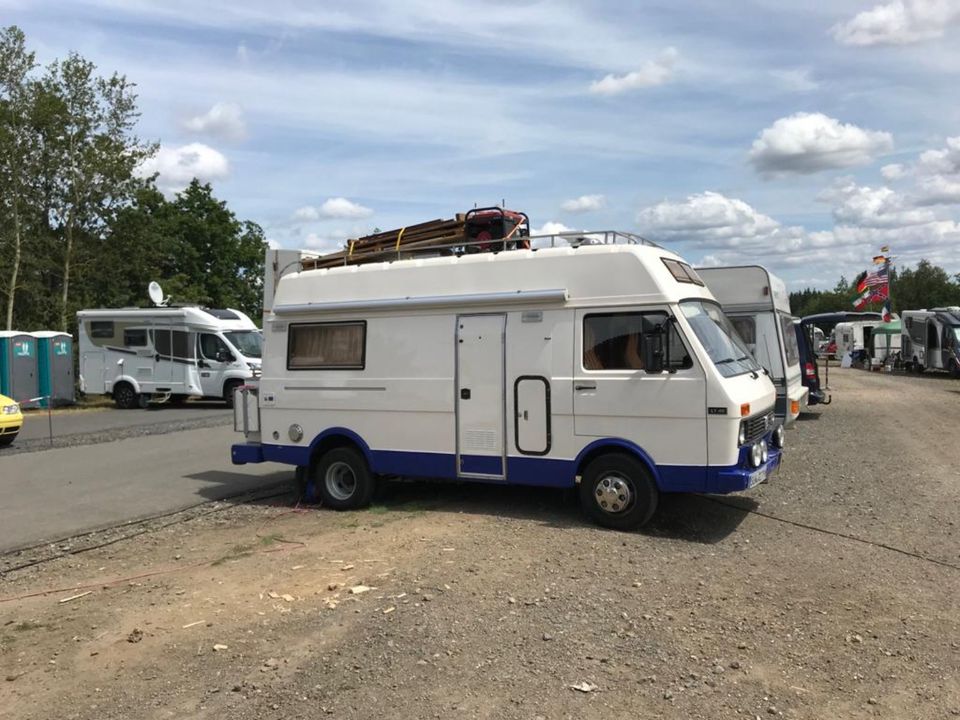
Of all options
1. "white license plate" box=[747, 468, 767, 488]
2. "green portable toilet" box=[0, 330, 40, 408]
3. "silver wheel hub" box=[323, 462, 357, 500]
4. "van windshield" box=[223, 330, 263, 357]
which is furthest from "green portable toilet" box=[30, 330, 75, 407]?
"white license plate" box=[747, 468, 767, 488]

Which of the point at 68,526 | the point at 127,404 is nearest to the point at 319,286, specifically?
the point at 68,526

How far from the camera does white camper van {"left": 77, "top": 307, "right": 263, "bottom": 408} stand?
21719mm

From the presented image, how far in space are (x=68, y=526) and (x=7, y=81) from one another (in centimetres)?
2736

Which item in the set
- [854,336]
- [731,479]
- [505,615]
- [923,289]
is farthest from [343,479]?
[923,289]

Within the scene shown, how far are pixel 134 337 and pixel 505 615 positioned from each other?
2027 cm

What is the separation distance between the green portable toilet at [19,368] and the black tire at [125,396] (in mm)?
2073

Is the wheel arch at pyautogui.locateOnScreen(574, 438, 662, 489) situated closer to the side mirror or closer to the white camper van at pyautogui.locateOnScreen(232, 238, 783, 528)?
the white camper van at pyautogui.locateOnScreen(232, 238, 783, 528)

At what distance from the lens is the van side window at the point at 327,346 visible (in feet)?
27.8

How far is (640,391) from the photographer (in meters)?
6.98

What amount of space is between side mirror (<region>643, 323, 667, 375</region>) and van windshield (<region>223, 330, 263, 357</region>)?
16881 mm

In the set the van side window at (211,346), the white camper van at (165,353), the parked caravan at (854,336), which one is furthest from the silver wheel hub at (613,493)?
the parked caravan at (854,336)

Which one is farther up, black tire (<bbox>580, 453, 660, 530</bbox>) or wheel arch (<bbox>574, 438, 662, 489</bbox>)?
wheel arch (<bbox>574, 438, 662, 489</bbox>)

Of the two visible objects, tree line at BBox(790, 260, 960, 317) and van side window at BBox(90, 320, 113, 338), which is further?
tree line at BBox(790, 260, 960, 317)

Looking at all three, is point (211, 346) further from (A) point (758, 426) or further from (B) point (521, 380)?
(A) point (758, 426)
